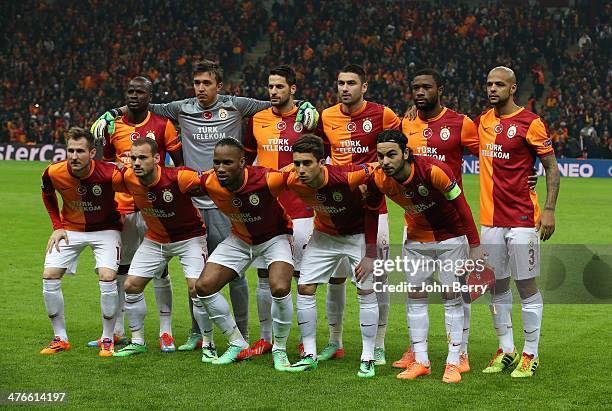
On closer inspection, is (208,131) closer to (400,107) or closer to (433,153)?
(433,153)

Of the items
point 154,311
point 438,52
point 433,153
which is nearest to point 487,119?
point 433,153

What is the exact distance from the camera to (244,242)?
25.1ft

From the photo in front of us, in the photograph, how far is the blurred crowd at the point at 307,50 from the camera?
1287 inches

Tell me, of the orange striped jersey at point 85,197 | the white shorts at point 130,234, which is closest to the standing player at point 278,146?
the white shorts at point 130,234

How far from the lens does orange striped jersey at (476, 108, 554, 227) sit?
23.6ft

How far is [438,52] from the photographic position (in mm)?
35375

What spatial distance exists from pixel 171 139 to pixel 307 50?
93.1 ft

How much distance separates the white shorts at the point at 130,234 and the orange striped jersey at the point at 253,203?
1.13 metres

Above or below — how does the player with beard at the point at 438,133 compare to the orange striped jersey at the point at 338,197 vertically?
above

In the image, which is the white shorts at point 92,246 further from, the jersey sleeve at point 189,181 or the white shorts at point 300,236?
the white shorts at point 300,236

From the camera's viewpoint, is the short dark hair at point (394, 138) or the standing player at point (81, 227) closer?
the short dark hair at point (394, 138)

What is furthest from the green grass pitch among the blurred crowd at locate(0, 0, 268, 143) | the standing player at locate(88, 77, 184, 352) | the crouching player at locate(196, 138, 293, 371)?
the blurred crowd at locate(0, 0, 268, 143)

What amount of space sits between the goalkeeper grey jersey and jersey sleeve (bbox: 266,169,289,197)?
1.02 meters

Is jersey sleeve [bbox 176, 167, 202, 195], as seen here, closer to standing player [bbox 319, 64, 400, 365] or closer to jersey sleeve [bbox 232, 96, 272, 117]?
jersey sleeve [bbox 232, 96, 272, 117]
